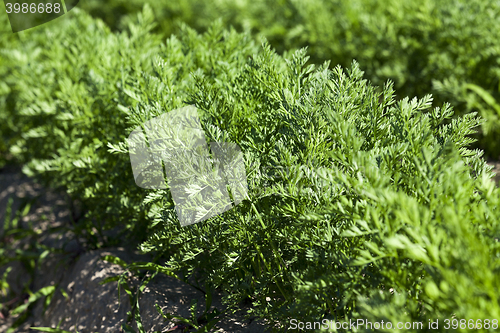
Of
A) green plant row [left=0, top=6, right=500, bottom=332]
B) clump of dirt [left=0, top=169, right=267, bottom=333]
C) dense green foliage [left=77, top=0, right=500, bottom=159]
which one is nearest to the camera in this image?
green plant row [left=0, top=6, right=500, bottom=332]

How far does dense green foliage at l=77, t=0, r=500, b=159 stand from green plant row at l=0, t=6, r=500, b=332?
132 centimetres

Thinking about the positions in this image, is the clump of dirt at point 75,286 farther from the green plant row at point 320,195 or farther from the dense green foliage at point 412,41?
the dense green foliage at point 412,41

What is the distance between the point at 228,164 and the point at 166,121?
0.36 metres

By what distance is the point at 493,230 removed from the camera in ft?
3.97

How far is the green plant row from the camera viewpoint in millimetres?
1160

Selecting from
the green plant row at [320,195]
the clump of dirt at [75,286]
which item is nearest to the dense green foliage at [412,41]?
the green plant row at [320,195]

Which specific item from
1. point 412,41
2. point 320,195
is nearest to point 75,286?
point 320,195

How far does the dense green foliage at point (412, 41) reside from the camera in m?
3.04

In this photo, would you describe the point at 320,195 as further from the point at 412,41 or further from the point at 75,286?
the point at 412,41

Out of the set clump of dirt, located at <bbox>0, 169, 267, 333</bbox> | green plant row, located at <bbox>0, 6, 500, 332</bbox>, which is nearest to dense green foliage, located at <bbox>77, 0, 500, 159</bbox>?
green plant row, located at <bbox>0, 6, 500, 332</bbox>

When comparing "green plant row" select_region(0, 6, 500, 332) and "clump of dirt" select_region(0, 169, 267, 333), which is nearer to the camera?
"green plant row" select_region(0, 6, 500, 332)

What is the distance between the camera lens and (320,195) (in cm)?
149

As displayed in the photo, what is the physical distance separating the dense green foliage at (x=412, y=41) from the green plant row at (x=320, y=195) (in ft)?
4.34

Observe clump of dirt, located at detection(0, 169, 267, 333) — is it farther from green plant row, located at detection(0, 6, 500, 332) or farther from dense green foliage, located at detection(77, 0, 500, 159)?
dense green foliage, located at detection(77, 0, 500, 159)
